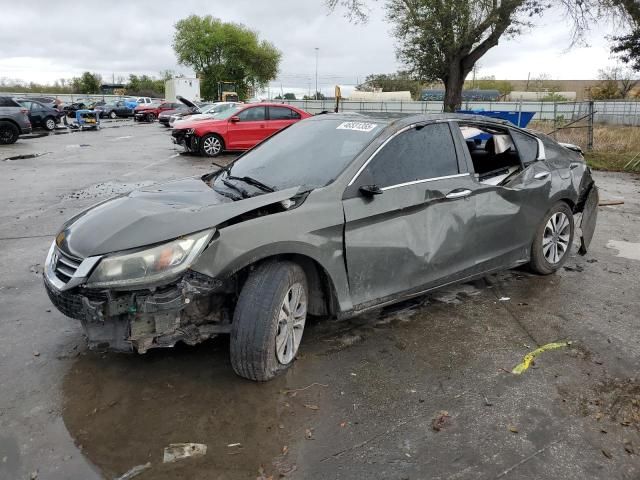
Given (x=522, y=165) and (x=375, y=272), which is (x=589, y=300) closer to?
(x=522, y=165)

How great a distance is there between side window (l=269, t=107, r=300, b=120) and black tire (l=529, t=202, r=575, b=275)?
1144 cm

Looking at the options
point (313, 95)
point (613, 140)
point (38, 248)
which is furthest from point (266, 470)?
point (313, 95)

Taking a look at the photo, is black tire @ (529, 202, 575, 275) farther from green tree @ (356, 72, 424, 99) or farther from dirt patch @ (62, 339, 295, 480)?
green tree @ (356, 72, 424, 99)

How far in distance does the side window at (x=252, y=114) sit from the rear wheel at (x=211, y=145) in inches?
36.2

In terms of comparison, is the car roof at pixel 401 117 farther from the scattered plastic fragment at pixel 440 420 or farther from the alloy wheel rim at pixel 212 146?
the alloy wheel rim at pixel 212 146

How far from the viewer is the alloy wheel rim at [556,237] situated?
15.9 ft

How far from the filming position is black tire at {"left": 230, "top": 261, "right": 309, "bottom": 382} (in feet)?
9.52

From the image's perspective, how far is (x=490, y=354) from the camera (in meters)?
3.56

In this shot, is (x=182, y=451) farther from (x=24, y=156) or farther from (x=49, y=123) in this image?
(x=49, y=123)

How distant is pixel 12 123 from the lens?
17734 mm

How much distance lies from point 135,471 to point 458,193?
2.80 meters

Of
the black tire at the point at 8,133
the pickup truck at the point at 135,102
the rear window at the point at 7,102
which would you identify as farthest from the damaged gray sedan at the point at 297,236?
the pickup truck at the point at 135,102

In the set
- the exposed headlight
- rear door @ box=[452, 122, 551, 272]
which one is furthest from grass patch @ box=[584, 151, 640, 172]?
the exposed headlight

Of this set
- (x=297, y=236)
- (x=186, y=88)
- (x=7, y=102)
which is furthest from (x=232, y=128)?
(x=186, y=88)
